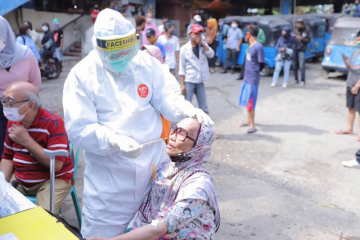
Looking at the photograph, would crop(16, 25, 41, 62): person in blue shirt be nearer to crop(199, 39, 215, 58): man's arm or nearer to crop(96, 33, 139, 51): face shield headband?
crop(199, 39, 215, 58): man's arm

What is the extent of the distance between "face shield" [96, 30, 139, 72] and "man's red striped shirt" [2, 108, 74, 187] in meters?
0.93

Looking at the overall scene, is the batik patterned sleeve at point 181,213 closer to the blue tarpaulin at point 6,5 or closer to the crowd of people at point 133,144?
the crowd of people at point 133,144

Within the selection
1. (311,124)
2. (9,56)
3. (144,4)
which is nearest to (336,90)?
(311,124)

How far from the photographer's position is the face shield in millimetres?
2105

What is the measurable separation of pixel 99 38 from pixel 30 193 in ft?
5.07

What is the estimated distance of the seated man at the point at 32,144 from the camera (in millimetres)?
2752

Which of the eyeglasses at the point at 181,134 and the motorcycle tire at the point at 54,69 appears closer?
the eyeglasses at the point at 181,134

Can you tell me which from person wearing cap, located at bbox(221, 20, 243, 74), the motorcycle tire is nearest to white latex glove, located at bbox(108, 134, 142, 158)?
the motorcycle tire

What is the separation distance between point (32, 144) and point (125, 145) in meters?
1.09

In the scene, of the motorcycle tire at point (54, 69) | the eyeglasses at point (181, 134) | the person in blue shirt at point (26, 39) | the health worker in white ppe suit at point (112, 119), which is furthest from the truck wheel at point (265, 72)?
the eyeglasses at point (181, 134)

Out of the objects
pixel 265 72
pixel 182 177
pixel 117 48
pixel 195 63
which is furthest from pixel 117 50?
pixel 265 72

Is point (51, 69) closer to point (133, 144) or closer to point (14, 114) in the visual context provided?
point (14, 114)

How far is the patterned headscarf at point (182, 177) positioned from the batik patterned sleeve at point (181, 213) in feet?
0.13

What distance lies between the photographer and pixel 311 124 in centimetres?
675
